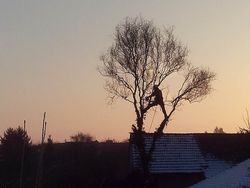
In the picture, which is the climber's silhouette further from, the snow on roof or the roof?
the snow on roof

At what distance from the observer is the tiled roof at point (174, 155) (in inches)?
1508

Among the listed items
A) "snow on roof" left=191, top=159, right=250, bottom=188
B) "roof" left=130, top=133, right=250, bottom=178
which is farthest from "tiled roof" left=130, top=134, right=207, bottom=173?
"snow on roof" left=191, top=159, right=250, bottom=188

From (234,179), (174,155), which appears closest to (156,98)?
(174,155)

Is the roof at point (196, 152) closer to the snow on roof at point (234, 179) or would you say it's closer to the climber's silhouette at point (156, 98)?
the climber's silhouette at point (156, 98)

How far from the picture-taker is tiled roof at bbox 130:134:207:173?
38312 millimetres

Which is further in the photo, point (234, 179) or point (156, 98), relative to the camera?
point (156, 98)

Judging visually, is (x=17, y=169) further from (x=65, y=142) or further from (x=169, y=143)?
(x=169, y=143)

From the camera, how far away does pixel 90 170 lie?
5119cm

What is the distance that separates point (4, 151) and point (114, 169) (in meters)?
13.1

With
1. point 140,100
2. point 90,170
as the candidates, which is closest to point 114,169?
point 90,170

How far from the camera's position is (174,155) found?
3941 cm

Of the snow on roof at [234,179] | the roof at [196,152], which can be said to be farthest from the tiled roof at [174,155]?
the snow on roof at [234,179]

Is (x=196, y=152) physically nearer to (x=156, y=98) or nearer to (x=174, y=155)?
(x=174, y=155)

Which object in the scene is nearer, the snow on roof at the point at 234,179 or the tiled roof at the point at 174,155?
the snow on roof at the point at 234,179
